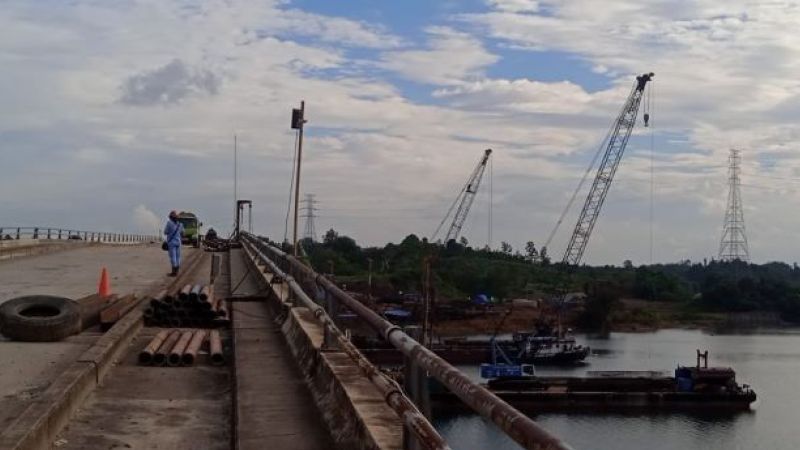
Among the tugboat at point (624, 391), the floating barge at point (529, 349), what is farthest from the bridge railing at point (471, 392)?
the floating barge at point (529, 349)

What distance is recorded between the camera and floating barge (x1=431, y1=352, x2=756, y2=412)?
219 ft

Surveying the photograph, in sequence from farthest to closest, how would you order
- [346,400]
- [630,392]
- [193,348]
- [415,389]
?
1. [630,392]
2. [193,348]
3. [346,400]
4. [415,389]

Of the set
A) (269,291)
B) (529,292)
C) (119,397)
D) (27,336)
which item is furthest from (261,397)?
(529,292)

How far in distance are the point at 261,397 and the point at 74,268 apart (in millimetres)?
23309

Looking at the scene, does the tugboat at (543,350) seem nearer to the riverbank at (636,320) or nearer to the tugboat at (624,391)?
the riverbank at (636,320)

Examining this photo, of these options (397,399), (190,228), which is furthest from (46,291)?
(190,228)

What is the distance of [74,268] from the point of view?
29.6m

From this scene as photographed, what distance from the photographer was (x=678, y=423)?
66.7m

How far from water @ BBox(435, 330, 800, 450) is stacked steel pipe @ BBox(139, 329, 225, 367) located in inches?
1149

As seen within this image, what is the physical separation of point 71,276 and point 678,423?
5178 centimetres

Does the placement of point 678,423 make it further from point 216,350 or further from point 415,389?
point 415,389

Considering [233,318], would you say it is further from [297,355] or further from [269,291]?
[297,355]

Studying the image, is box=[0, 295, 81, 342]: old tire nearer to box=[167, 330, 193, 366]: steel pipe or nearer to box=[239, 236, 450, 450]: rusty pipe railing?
box=[167, 330, 193, 366]: steel pipe

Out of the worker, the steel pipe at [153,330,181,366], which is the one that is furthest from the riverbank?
the steel pipe at [153,330,181,366]
